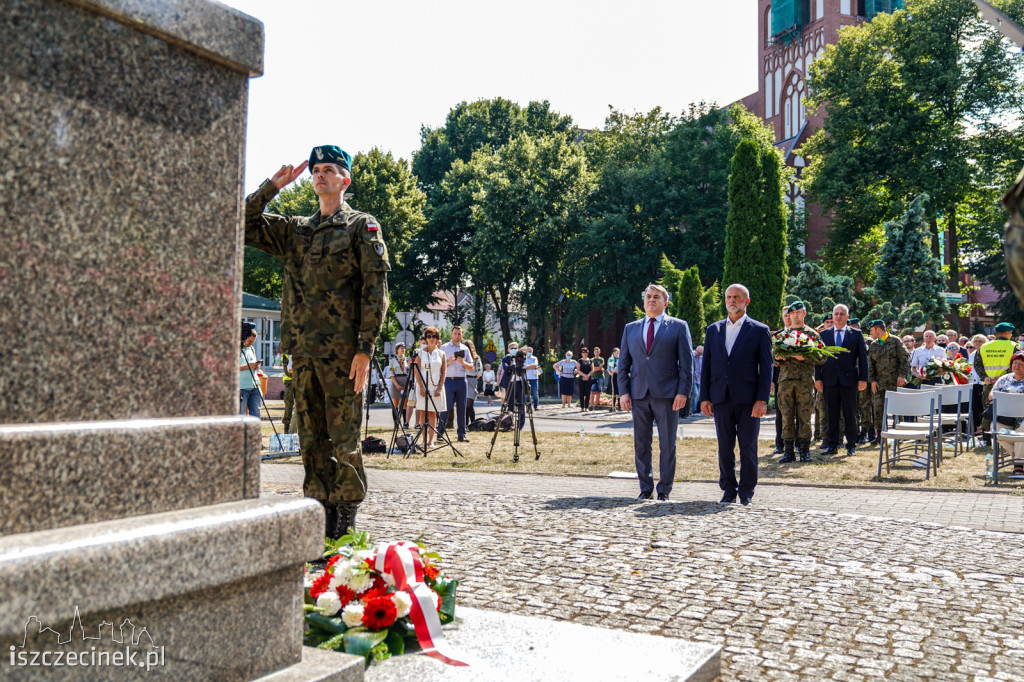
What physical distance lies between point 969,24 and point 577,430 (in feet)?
104

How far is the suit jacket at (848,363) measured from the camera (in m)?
13.1

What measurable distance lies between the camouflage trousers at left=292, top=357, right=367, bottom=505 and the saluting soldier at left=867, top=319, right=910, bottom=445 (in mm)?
11656

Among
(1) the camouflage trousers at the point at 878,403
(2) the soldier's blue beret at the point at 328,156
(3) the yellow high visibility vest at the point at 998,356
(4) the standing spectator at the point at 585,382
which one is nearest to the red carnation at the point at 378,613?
(2) the soldier's blue beret at the point at 328,156

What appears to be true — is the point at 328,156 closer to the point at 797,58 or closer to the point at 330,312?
the point at 330,312

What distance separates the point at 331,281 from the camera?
461 centimetres

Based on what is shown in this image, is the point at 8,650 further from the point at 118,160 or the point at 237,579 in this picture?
the point at 118,160

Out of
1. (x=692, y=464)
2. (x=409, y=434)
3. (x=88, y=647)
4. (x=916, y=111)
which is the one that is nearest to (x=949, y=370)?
(x=692, y=464)

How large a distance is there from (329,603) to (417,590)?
0.33 m

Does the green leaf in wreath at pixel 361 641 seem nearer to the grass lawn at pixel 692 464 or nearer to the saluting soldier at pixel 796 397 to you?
the grass lawn at pixel 692 464

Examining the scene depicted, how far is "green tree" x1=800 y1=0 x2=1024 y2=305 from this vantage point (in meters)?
38.3

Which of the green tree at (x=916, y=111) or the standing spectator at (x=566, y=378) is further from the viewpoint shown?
the green tree at (x=916, y=111)

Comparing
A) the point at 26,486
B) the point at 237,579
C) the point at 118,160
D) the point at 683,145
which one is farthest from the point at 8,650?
the point at 683,145

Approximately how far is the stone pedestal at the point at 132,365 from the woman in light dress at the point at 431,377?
10.8 m

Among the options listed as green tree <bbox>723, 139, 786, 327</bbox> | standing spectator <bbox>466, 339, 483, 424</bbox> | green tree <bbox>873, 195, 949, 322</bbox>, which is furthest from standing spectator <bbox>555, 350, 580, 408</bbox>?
green tree <bbox>873, 195, 949, 322</bbox>
